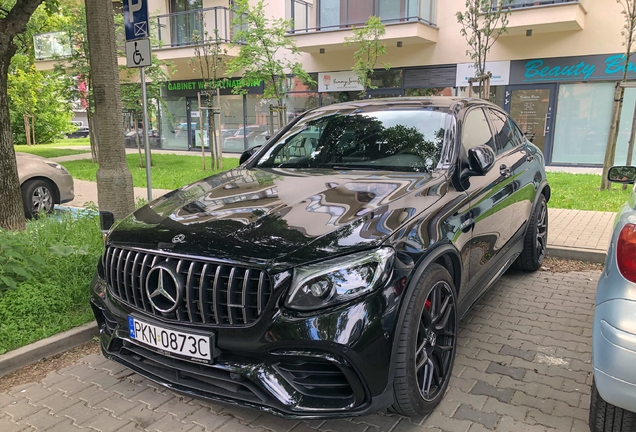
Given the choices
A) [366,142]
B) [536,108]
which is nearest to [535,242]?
[366,142]

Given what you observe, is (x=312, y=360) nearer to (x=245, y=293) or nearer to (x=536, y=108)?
(x=245, y=293)

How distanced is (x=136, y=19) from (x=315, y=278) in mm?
4586

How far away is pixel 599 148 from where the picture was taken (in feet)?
45.4

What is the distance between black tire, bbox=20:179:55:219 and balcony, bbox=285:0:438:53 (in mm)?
9450

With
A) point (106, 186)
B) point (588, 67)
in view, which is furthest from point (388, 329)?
point (588, 67)

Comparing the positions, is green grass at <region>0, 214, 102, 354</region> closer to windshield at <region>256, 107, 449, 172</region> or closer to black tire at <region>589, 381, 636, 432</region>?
windshield at <region>256, 107, 449, 172</region>

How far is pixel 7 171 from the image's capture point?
5.30 metres

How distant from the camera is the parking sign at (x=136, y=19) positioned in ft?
17.7

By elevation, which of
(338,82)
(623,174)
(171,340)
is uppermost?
(338,82)

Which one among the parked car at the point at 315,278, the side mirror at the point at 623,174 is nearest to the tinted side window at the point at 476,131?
the parked car at the point at 315,278

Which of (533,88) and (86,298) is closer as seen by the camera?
(86,298)

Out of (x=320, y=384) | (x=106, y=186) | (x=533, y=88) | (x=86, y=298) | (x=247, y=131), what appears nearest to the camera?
(x=320, y=384)

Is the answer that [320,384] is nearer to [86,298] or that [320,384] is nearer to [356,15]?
[86,298]

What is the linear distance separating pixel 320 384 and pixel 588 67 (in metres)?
14.2
